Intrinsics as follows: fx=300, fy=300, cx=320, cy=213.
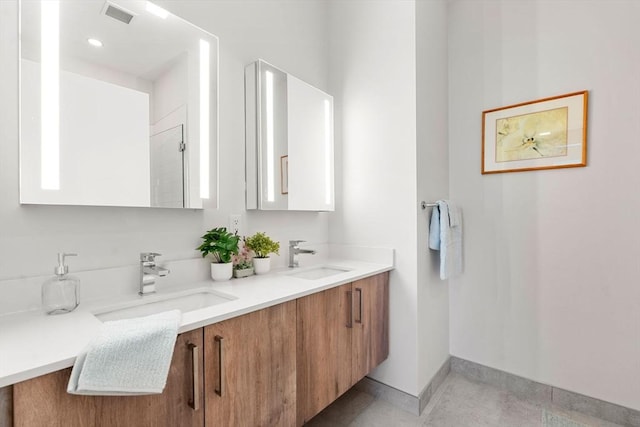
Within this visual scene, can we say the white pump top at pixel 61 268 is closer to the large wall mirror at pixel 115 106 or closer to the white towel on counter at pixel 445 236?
the large wall mirror at pixel 115 106

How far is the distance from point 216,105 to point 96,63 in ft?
1.60

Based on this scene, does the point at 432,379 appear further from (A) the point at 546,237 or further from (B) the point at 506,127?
(B) the point at 506,127

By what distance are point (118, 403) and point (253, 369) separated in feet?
1.32

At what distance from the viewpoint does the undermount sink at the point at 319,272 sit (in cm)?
179

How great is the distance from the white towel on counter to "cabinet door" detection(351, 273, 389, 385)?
1.16 feet

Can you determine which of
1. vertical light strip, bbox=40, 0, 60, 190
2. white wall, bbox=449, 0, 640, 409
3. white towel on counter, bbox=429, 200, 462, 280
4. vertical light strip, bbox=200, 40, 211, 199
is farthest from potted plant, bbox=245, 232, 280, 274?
white wall, bbox=449, 0, 640, 409

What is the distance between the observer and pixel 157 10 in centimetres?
130

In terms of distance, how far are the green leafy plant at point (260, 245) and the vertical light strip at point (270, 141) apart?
0.23 m

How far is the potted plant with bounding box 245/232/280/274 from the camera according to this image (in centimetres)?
159

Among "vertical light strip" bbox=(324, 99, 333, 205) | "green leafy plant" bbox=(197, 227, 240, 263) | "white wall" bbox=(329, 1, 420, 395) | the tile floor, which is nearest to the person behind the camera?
"green leafy plant" bbox=(197, 227, 240, 263)

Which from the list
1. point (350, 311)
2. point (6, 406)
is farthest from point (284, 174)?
point (6, 406)

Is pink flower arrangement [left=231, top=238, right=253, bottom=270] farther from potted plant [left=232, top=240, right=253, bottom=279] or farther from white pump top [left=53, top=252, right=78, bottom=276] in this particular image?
white pump top [left=53, top=252, right=78, bottom=276]

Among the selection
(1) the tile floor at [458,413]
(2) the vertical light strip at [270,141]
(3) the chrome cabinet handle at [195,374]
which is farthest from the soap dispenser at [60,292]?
(1) the tile floor at [458,413]

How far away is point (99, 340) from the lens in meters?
0.67
